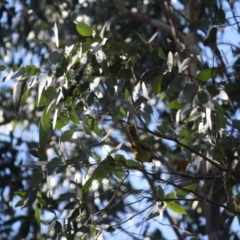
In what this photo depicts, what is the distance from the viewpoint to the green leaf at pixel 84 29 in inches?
94.9

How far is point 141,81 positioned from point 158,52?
11cm

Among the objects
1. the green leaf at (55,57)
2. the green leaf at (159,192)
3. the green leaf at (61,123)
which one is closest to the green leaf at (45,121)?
the green leaf at (61,123)

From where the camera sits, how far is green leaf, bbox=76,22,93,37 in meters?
2.41

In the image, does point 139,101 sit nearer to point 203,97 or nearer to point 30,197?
point 203,97

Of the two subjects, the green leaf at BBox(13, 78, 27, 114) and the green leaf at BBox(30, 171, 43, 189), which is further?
the green leaf at BBox(30, 171, 43, 189)

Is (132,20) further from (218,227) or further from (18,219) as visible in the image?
(218,227)

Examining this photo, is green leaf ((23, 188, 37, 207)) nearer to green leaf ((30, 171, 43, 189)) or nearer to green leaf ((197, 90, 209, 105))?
green leaf ((30, 171, 43, 189))

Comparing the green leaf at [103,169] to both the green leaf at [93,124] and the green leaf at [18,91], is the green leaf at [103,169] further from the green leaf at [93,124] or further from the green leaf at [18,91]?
the green leaf at [18,91]

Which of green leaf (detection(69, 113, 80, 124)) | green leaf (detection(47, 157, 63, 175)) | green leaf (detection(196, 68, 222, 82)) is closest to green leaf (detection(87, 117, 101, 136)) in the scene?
green leaf (detection(69, 113, 80, 124))

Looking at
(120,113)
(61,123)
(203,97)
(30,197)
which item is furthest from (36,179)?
(203,97)

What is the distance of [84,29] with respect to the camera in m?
2.42

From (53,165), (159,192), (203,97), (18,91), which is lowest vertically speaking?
(159,192)

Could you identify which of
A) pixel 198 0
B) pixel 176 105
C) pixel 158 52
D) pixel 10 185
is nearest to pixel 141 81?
pixel 158 52

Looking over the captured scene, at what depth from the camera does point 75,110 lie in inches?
97.8
